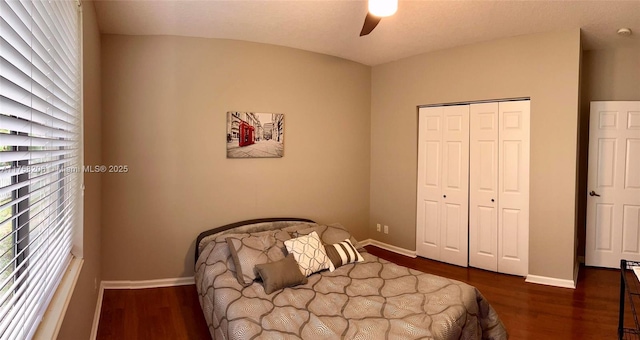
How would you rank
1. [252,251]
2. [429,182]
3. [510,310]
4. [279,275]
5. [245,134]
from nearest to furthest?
[279,275] < [252,251] < [510,310] < [245,134] < [429,182]

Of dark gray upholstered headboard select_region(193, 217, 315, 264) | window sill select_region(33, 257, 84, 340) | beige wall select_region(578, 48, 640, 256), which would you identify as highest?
beige wall select_region(578, 48, 640, 256)

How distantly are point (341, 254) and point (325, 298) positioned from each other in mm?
704

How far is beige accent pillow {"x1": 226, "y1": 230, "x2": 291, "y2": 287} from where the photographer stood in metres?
2.75

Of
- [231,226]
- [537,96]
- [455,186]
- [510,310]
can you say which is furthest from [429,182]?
[231,226]

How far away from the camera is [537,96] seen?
11.8 ft

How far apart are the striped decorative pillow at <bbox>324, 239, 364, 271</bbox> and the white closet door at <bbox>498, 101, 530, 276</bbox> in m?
1.80

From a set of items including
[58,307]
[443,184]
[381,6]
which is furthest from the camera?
[443,184]

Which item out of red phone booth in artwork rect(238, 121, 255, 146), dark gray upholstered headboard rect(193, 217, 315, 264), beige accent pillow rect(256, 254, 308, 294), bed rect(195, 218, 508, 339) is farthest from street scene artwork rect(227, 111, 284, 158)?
beige accent pillow rect(256, 254, 308, 294)

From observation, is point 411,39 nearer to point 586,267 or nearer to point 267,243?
point 267,243

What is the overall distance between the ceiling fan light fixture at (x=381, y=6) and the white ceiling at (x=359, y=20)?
1.88ft

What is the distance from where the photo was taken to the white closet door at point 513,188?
12.3 ft

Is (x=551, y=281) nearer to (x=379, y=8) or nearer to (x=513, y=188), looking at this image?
(x=513, y=188)

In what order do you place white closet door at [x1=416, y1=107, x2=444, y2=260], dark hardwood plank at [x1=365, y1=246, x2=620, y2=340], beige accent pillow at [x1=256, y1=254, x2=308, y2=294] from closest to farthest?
beige accent pillow at [x1=256, y1=254, x2=308, y2=294] → dark hardwood plank at [x1=365, y1=246, x2=620, y2=340] → white closet door at [x1=416, y1=107, x2=444, y2=260]

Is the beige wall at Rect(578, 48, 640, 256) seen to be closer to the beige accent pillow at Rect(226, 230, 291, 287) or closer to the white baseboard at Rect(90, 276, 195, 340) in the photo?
the beige accent pillow at Rect(226, 230, 291, 287)
